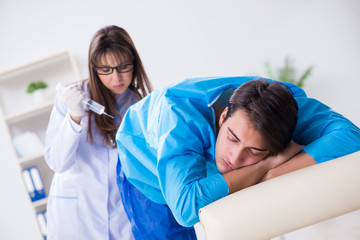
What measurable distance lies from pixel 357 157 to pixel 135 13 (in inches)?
114

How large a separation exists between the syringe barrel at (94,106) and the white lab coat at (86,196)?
0.06 meters

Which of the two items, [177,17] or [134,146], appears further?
[177,17]

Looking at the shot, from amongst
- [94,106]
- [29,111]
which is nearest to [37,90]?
[29,111]

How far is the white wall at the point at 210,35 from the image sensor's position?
3.09m

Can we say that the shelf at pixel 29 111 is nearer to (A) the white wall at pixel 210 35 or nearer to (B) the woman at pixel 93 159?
(A) the white wall at pixel 210 35

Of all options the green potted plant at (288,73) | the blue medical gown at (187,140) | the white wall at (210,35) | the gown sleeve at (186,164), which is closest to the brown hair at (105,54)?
the blue medical gown at (187,140)

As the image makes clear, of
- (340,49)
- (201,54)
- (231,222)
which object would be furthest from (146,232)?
(340,49)

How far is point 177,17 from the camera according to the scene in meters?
3.21

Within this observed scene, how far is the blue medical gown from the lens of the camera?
80 cm

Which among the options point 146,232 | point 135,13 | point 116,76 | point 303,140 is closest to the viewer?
point 303,140

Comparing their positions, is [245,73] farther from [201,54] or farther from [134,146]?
[134,146]

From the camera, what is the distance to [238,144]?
0.90m

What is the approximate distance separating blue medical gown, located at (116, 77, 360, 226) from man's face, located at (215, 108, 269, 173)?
1.9 inches

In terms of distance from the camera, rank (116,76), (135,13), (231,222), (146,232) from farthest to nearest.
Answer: (135,13)
(116,76)
(146,232)
(231,222)
